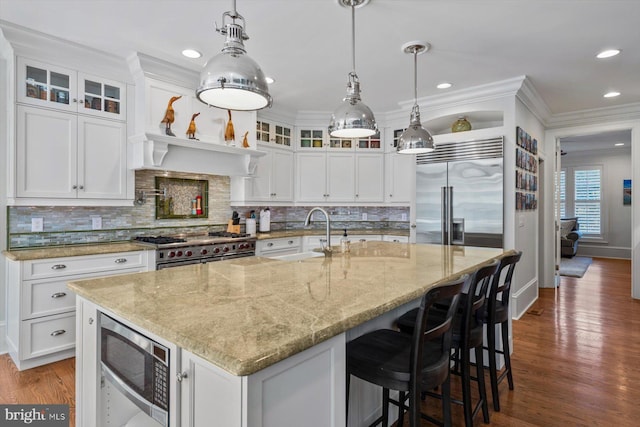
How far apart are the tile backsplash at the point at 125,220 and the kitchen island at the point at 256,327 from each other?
2036mm

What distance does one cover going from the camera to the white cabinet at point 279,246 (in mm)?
4337

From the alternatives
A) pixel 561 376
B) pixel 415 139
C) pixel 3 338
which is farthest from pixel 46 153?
pixel 561 376

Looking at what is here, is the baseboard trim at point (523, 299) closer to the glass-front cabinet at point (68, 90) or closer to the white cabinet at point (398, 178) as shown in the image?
the white cabinet at point (398, 178)

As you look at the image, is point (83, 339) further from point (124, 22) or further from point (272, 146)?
point (272, 146)

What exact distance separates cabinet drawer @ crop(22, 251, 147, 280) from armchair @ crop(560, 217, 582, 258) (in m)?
8.85

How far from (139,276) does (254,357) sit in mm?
1231

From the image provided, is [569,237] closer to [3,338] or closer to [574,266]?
[574,266]

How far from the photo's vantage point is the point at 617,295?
16.6ft

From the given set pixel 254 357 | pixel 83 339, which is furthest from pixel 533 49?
pixel 83 339

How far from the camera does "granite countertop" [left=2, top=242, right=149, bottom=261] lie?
2.73m

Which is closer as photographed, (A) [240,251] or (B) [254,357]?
(B) [254,357]

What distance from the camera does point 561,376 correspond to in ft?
8.84

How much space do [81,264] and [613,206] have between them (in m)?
10.5

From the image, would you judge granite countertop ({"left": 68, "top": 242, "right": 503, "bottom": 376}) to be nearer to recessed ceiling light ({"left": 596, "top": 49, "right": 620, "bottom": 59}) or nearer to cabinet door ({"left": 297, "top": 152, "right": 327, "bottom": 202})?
recessed ceiling light ({"left": 596, "top": 49, "right": 620, "bottom": 59})
